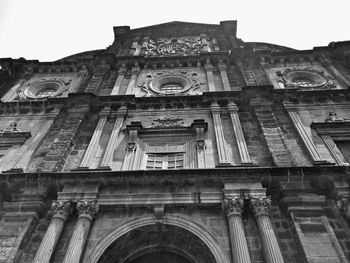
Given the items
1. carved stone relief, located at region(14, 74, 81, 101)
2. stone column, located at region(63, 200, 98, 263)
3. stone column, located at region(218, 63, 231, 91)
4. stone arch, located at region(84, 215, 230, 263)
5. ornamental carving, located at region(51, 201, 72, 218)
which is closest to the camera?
stone column, located at region(63, 200, 98, 263)

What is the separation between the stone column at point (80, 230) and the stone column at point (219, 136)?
424 cm

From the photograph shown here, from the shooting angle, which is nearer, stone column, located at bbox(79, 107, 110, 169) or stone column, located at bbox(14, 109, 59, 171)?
stone column, located at bbox(79, 107, 110, 169)

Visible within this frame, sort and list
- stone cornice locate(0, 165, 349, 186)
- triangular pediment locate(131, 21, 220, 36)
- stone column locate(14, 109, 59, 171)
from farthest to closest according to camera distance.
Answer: triangular pediment locate(131, 21, 220, 36) < stone column locate(14, 109, 59, 171) < stone cornice locate(0, 165, 349, 186)

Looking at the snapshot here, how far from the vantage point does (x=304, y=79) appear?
51.7 ft

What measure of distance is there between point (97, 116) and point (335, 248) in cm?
1009

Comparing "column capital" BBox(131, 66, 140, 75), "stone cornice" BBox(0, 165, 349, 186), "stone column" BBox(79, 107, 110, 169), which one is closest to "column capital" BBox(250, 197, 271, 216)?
"stone cornice" BBox(0, 165, 349, 186)

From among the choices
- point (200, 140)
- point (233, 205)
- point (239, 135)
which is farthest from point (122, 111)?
point (233, 205)

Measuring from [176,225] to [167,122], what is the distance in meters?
5.17

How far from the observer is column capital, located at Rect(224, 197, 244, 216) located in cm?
803

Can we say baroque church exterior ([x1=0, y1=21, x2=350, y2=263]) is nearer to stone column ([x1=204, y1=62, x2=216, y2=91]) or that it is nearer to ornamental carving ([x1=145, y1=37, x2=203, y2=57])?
stone column ([x1=204, y1=62, x2=216, y2=91])

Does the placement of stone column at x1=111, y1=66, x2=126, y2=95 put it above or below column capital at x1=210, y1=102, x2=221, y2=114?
above

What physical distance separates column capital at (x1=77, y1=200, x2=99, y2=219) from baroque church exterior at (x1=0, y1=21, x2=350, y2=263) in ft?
0.16

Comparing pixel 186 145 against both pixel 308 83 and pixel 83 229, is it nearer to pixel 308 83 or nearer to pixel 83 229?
pixel 83 229

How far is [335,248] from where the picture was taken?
727 cm
